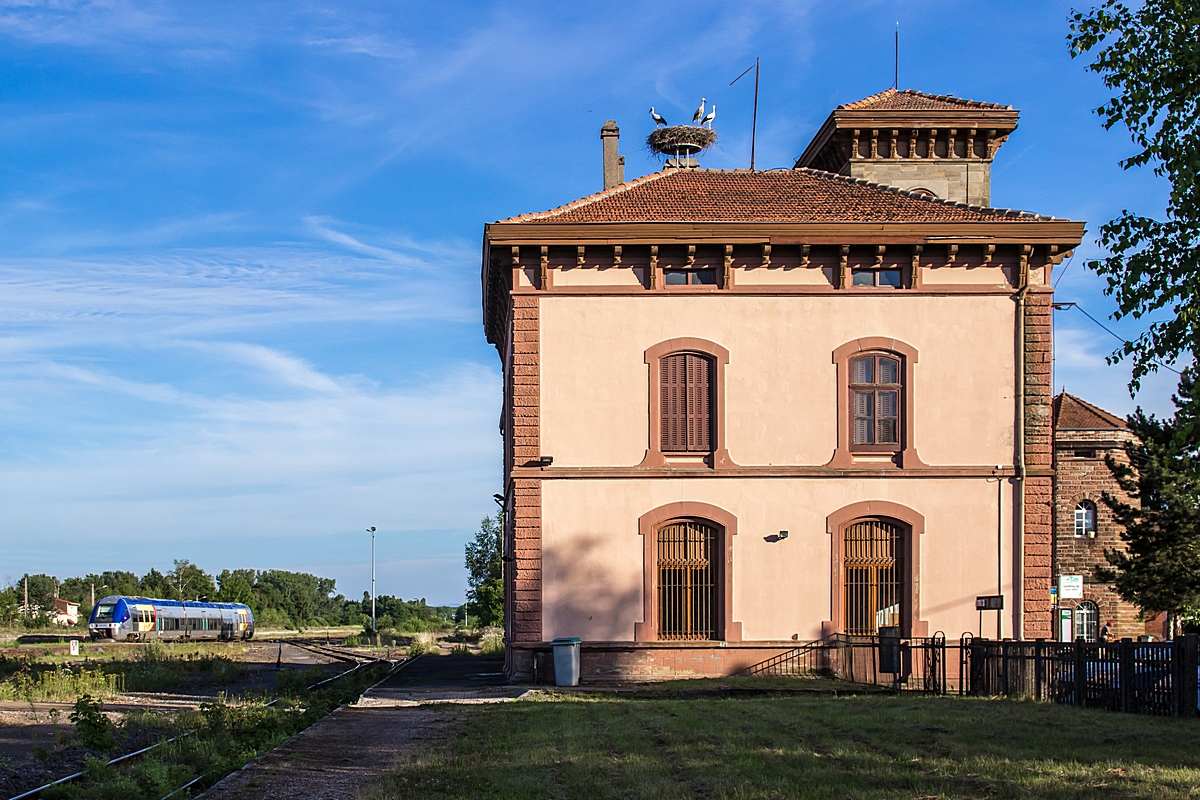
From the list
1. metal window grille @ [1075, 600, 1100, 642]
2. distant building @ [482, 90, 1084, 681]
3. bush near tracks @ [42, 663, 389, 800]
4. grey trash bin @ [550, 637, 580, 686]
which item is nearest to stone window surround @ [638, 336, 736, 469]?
distant building @ [482, 90, 1084, 681]

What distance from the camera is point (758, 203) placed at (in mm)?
26672

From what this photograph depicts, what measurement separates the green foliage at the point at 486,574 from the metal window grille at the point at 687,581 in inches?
1391

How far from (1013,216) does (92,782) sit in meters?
20.3

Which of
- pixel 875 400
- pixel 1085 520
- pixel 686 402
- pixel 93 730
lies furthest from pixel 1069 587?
pixel 1085 520

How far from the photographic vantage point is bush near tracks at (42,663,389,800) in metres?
11.4

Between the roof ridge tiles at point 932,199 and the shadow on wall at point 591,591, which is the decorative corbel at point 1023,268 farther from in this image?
the shadow on wall at point 591,591

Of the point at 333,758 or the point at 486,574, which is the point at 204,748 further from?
the point at 486,574

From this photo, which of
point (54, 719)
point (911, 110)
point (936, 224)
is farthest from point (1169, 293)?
point (911, 110)

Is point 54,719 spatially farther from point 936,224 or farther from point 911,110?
point 911,110


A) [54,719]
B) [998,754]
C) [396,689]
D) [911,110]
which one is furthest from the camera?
[911,110]

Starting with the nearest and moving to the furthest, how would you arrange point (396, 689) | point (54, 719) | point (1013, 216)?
point (54, 719), point (396, 689), point (1013, 216)

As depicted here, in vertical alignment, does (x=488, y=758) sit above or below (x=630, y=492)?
below

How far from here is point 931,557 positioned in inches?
982

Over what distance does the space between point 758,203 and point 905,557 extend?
7871 mm
